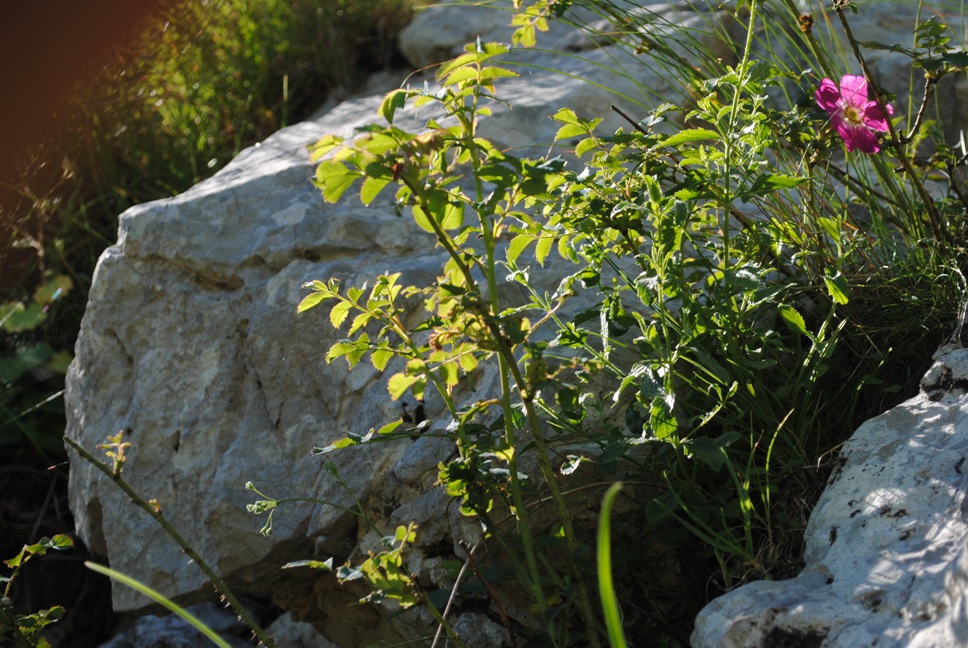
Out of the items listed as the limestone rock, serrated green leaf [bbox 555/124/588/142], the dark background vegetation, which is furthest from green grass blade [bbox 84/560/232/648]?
the dark background vegetation

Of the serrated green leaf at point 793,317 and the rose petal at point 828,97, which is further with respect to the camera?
the rose petal at point 828,97

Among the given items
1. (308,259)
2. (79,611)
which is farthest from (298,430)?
(79,611)

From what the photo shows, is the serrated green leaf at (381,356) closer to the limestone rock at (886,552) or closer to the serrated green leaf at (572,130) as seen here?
the serrated green leaf at (572,130)

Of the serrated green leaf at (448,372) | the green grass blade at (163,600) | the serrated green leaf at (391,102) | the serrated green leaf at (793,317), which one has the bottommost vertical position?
the serrated green leaf at (793,317)

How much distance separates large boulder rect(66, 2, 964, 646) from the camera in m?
2.16

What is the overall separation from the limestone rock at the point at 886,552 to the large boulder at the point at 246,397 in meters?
0.68

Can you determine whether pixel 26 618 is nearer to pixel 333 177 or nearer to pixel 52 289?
pixel 333 177

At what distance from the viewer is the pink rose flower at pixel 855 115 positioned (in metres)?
1.99

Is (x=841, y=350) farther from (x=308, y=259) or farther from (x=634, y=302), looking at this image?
(x=308, y=259)

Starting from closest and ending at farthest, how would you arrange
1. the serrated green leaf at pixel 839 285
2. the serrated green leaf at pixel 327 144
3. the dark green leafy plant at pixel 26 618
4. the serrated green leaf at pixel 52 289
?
the serrated green leaf at pixel 327 144
the serrated green leaf at pixel 839 285
the dark green leafy plant at pixel 26 618
the serrated green leaf at pixel 52 289

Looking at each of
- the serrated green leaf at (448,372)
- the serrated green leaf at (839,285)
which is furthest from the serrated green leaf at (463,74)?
the serrated green leaf at (839,285)

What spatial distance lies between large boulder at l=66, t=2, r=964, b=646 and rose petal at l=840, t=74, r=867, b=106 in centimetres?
45

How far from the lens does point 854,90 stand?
6.64 ft

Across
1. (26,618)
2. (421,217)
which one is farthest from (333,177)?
(26,618)
